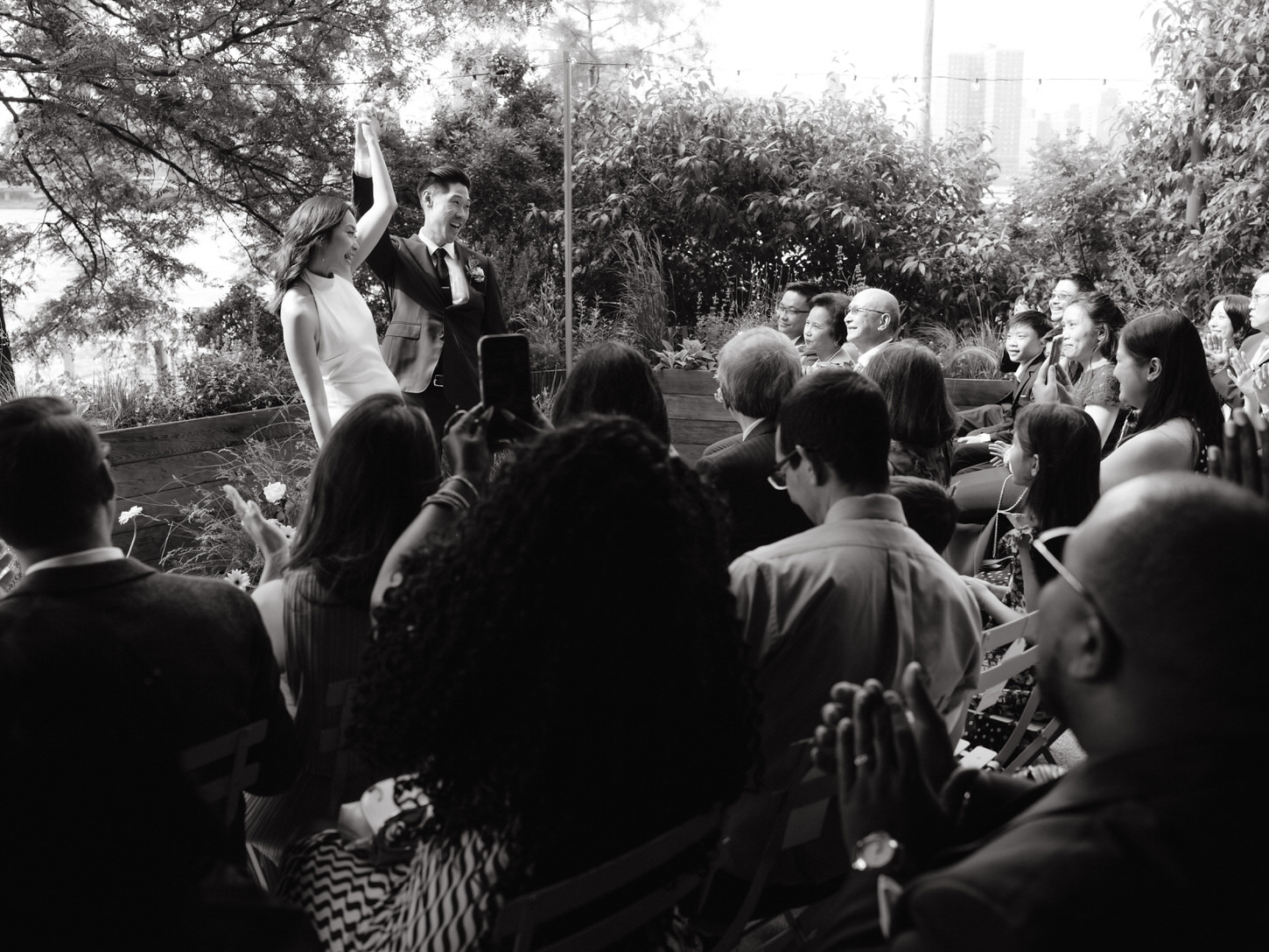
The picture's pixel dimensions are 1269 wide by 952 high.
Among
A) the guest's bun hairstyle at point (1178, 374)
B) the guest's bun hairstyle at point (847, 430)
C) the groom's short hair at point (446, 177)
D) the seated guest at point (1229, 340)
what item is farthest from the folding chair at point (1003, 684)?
the groom's short hair at point (446, 177)

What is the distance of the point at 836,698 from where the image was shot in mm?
1410

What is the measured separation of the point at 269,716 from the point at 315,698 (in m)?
0.21

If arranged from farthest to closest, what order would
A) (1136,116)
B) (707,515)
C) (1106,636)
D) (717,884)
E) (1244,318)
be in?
(1136,116) → (1244,318) → (717,884) → (707,515) → (1106,636)

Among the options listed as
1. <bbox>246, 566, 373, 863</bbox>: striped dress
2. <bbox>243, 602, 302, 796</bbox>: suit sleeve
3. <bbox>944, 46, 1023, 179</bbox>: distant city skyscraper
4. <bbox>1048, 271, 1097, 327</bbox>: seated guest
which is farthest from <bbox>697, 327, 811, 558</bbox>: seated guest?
<bbox>944, 46, 1023, 179</bbox>: distant city skyscraper

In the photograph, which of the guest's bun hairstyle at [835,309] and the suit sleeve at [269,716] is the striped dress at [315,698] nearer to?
the suit sleeve at [269,716]

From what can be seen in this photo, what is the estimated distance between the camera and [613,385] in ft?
9.62

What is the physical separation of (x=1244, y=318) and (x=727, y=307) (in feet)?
14.5

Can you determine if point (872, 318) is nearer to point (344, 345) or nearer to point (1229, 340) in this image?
point (1229, 340)

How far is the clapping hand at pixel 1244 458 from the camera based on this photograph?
1.76 metres

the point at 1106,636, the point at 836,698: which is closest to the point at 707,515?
the point at 836,698

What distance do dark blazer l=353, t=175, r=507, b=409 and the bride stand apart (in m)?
0.66

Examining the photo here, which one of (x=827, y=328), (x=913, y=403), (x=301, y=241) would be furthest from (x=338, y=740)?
(x=827, y=328)

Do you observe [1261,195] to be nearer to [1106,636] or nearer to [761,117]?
[761,117]

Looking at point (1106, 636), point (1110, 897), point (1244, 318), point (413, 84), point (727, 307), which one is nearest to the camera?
point (1110, 897)
